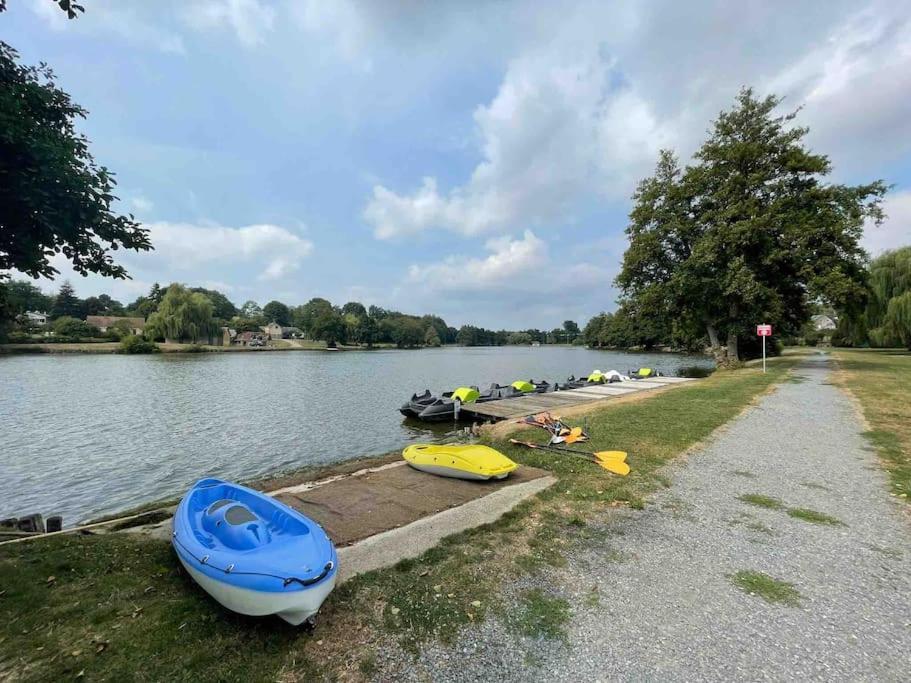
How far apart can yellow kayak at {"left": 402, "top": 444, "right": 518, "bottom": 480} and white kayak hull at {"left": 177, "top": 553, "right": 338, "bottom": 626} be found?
4.06 m

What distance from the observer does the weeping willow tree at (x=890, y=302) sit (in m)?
32.6

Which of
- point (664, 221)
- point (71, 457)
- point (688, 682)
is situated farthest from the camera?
point (664, 221)

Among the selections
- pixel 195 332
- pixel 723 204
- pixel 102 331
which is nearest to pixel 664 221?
pixel 723 204

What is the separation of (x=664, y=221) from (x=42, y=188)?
3293 cm

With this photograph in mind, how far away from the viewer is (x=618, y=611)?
3.52m

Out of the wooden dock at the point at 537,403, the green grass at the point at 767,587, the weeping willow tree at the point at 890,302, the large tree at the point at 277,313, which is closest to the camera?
the green grass at the point at 767,587

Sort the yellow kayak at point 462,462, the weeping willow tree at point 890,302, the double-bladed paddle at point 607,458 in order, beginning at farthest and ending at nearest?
1. the weeping willow tree at point 890,302
2. the double-bladed paddle at point 607,458
3. the yellow kayak at point 462,462

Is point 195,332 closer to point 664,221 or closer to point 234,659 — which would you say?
point 664,221

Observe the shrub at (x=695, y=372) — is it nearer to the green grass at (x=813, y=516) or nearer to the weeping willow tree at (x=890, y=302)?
the weeping willow tree at (x=890, y=302)

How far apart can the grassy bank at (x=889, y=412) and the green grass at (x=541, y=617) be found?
5.82 m

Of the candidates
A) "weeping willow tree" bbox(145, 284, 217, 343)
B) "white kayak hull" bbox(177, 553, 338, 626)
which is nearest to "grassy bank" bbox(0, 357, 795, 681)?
"white kayak hull" bbox(177, 553, 338, 626)

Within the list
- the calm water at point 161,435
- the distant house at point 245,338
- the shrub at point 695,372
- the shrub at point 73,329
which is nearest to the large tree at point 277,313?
the distant house at point 245,338

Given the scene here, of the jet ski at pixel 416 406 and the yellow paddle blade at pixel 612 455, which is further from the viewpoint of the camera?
the jet ski at pixel 416 406

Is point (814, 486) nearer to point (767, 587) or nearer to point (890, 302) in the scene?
point (767, 587)
